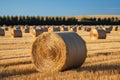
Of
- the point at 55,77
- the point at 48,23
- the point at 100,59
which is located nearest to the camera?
the point at 55,77

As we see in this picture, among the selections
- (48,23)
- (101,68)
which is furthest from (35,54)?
(48,23)

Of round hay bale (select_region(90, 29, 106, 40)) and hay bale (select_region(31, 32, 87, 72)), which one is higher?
hay bale (select_region(31, 32, 87, 72))

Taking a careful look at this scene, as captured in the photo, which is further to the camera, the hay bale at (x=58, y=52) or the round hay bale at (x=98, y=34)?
the round hay bale at (x=98, y=34)

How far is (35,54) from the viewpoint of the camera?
11.9 metres

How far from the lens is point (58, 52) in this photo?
11.4 meters

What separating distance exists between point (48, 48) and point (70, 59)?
1.05 m

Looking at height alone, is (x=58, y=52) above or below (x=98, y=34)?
above

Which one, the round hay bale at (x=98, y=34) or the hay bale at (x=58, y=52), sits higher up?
the hay bale at (x=58, y=52)

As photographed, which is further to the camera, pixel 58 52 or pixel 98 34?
pixel 98 34

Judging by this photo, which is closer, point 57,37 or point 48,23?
point 57,37

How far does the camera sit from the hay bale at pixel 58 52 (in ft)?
36.2

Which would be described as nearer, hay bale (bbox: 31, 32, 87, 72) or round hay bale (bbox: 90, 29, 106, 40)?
hay bale (bbox: 31, 32, 87, 72)

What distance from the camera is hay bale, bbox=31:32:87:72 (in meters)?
11.0

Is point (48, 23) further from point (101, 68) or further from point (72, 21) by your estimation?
point (101, 68)
